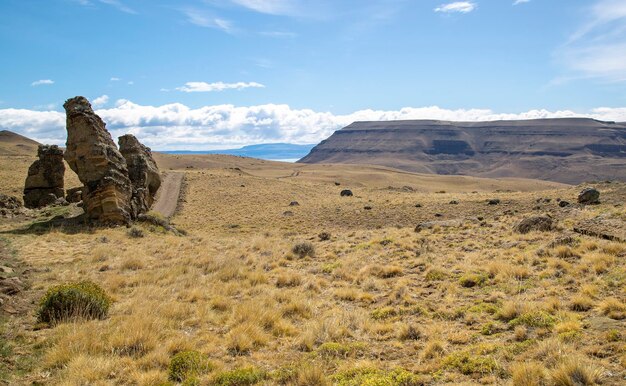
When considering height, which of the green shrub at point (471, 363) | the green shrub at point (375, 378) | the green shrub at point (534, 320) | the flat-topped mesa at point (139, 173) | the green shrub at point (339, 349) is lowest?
the green shrub at point (339, 349)

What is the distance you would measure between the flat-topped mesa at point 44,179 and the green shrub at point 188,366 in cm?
3538

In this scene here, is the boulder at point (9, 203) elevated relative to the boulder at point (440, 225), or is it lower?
elevated

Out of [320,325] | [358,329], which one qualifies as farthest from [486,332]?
[320,325]

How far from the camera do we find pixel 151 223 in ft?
90.1

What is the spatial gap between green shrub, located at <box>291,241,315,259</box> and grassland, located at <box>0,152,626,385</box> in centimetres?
7

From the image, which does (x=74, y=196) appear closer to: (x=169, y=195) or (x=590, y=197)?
(x=169, y=195)

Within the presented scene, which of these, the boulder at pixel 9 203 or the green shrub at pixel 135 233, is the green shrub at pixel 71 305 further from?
the boulder at pixel 9 203

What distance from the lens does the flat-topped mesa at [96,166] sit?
25406mm

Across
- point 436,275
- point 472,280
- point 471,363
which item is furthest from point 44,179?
point 471,363

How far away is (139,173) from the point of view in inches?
1216

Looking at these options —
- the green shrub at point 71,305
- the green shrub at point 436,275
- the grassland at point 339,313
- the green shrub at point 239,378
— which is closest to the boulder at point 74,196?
the grassland at point 339,313

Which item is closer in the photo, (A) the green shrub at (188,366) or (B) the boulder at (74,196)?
(A) the green shrub at (188,366)

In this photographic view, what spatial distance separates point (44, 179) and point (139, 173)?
42.6 ft

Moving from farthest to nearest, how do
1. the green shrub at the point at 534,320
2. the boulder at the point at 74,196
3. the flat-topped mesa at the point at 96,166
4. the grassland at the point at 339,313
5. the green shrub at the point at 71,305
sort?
the boulder at the point at 74,196 < the flat-topped mesa at the point at 96,166 < the green shrub at the point at 71,305 < the green shrub at the point at 534,320 < the grassland at the point at 339,313
